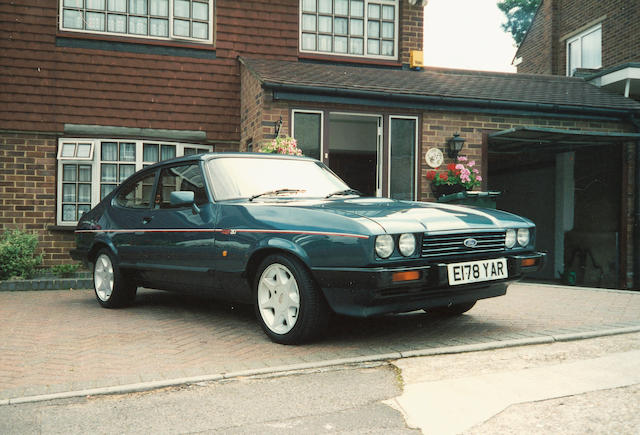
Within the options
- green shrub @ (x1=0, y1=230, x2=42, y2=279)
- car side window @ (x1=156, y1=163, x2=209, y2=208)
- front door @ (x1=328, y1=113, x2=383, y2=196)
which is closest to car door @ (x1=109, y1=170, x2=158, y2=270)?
car side window @ (x1=156, y1=163, x2=209, y2=208)

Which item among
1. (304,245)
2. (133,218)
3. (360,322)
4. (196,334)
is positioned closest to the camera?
(304,245)

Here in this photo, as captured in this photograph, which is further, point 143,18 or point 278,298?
point 143,18

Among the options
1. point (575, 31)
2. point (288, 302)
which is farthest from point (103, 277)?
point (575, 31)

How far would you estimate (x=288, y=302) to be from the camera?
15.1 feet

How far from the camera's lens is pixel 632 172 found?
38.3 ft

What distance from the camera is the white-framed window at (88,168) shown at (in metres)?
11.1

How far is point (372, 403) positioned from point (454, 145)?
7871 mm

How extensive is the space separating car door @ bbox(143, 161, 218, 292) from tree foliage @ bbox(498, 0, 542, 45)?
34.0m

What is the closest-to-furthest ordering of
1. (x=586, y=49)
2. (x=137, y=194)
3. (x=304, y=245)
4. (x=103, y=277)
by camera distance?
1. (x=304, y=245)
2. (x=137, y=194)
3. (x=103, y=277)
4. (x=586, y=49)

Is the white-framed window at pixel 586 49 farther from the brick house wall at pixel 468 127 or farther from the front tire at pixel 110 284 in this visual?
the front tire at pixel 110 284

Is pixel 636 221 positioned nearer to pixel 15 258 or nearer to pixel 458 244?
pixel 458 244

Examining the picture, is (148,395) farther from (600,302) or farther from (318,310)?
(600,302)

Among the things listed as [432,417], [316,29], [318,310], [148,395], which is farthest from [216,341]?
[316,29]

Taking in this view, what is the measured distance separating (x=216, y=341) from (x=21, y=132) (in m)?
7.78
